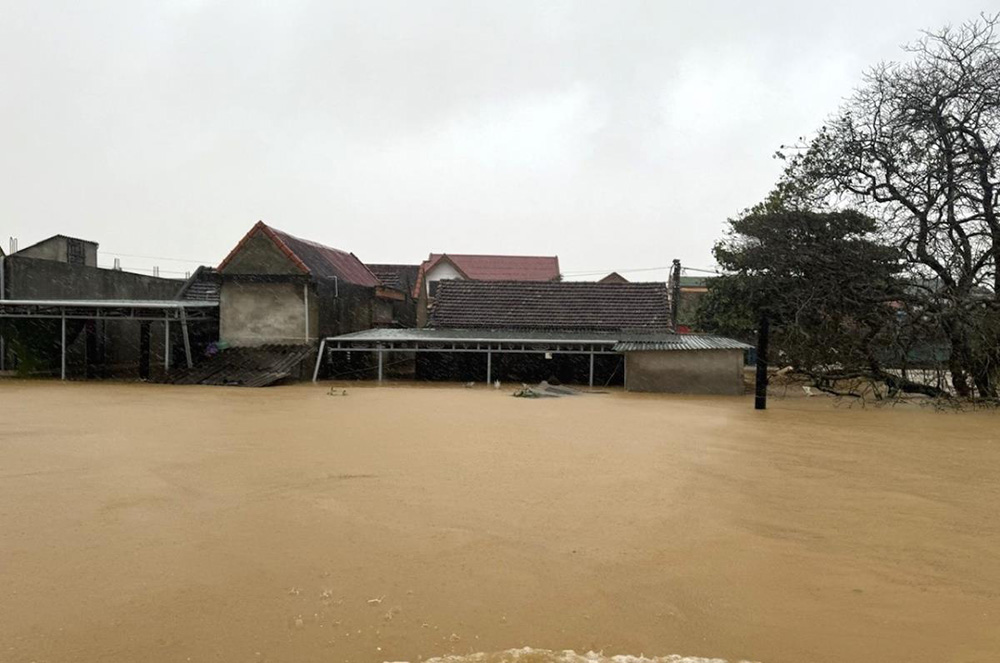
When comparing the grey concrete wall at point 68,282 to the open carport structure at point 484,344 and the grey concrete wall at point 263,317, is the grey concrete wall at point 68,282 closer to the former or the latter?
the grey concrete wall at point 263,317

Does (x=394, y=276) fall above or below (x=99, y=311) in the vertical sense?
above

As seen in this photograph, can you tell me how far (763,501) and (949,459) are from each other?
446 centimetres

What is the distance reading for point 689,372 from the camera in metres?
19.3

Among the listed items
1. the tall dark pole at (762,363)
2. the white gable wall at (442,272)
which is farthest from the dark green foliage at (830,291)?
the white gable wall at (442,272)

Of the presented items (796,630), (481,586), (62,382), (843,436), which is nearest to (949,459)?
(843,436)

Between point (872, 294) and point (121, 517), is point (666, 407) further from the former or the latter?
point (121, 517)

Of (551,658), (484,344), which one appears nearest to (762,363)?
(484,344)

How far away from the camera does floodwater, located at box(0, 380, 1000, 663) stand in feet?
13.5

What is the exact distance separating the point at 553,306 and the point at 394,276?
11.5m

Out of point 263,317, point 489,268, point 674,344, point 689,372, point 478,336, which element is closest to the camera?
point 689,372

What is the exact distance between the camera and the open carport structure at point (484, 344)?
67.1 ft

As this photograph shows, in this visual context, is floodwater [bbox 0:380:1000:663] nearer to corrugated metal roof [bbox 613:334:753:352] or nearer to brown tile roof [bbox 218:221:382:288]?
corrugated metal roof [bbox 613:334:753:352]

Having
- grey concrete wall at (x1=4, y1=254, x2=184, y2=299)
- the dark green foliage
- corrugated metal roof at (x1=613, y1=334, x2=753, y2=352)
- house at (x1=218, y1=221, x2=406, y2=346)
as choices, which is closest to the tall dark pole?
the dark green foliage

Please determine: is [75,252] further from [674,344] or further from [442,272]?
[674,344]
